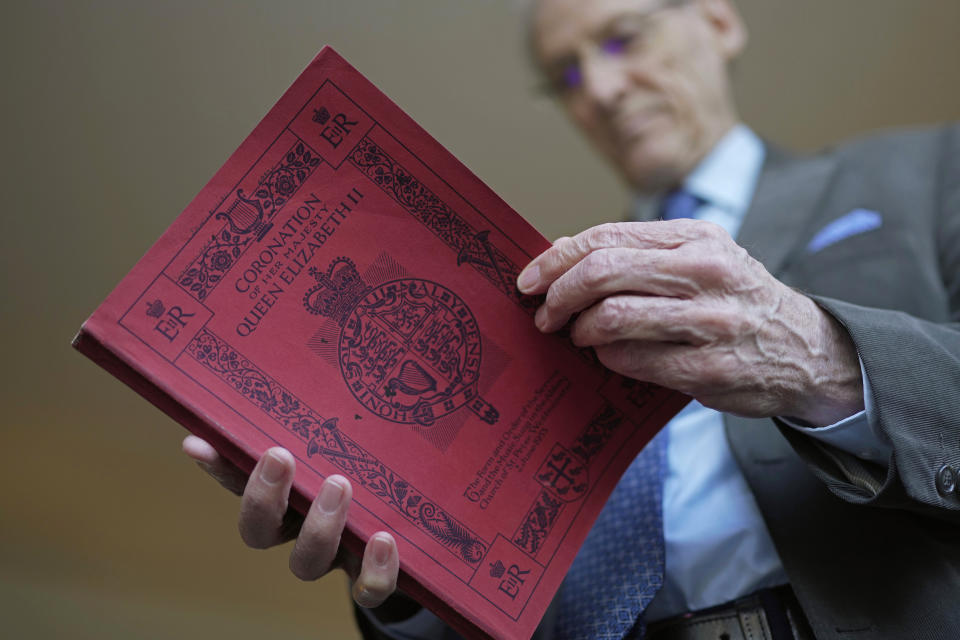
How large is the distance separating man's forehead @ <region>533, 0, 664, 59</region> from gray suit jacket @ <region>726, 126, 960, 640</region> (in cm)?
73

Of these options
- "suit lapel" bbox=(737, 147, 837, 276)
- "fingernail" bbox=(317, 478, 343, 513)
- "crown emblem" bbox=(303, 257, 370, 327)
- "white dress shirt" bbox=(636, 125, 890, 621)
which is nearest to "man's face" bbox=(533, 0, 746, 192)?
"suit lapel" bbox=(737, 147, 837, 276)

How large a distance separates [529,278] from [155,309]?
319mm

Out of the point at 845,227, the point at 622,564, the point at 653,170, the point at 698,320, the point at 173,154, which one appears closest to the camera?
the point at 698,320

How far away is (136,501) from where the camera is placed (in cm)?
269

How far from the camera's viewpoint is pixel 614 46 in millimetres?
1501

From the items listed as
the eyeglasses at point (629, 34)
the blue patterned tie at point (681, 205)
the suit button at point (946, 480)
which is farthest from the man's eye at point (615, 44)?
the suit button at point (946, 480)

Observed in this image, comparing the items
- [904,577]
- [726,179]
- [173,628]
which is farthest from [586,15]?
[173,628]

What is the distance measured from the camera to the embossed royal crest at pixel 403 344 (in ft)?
2.07

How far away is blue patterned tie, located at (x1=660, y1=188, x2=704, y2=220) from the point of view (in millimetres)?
1292

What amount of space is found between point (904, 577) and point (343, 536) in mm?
531

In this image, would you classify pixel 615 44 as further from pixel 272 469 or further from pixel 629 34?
pixel 272 469

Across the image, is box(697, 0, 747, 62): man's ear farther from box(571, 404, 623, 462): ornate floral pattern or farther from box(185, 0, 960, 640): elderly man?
box(571, 404, 623, 462): ornate floral pattern

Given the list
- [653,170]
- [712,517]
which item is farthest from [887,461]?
[653,170]

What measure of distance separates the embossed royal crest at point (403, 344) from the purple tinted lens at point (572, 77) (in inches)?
42.2
